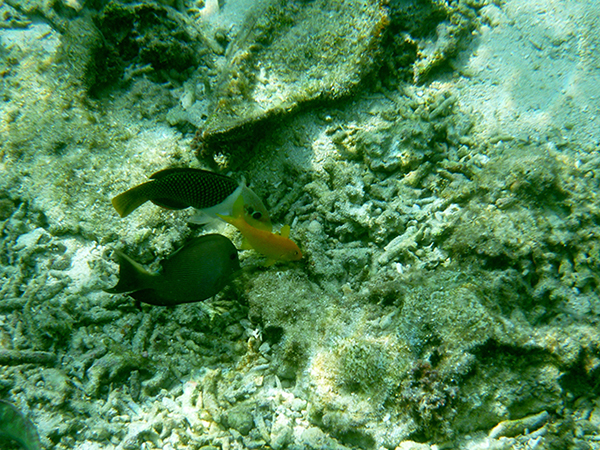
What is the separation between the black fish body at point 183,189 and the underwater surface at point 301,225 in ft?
0.05

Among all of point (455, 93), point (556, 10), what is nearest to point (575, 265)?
point (455, 93)

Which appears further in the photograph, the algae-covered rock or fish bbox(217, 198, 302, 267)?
the algae-covered rock

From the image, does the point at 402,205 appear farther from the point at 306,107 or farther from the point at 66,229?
the point at 66,229

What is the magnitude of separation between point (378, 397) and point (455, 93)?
2.66m

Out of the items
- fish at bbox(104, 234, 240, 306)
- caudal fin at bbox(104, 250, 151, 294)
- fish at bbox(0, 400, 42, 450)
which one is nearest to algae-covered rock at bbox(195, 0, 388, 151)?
fish at bbox(104, 234, 240, 306)

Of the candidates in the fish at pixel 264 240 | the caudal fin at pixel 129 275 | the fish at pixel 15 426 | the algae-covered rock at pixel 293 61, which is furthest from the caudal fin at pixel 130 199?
the fish at pixel 15 426

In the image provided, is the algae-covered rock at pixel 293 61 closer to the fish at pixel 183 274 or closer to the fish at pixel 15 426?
the fish at pixel 183 274

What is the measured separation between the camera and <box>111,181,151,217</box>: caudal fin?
6.45ft

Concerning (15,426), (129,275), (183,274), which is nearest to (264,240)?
(183,274)

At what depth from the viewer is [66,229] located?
2.87 m

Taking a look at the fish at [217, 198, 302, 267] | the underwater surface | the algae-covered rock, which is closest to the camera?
the underwater surface

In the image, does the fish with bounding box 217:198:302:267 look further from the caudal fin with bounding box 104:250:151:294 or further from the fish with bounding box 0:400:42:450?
the fish with bounding box 0:400:42:450

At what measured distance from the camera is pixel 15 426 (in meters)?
1.90

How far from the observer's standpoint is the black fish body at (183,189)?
194 centimetres
